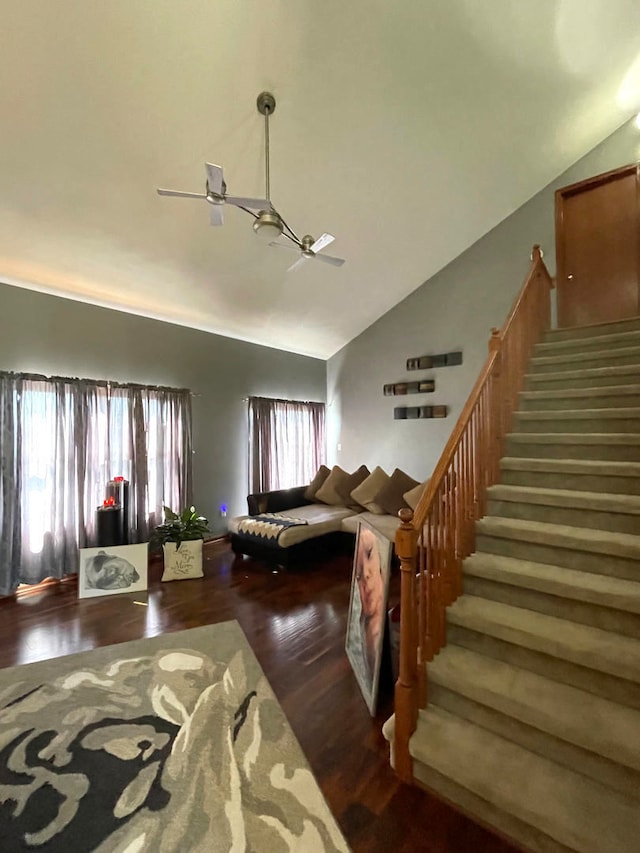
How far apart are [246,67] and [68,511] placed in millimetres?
4332

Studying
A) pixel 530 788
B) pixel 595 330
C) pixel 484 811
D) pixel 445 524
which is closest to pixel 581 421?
pixel 595 330

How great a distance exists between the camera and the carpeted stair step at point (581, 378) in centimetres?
304

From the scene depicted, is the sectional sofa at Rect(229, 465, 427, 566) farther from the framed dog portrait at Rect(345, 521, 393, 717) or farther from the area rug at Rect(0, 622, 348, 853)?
the area rug at Rect(0, 622, 348, 853)

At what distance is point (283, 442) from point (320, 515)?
181 centimetres

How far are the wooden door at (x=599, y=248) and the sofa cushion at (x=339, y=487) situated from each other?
3.53m

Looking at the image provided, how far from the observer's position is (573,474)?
2.55 m

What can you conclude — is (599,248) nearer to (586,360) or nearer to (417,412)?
(586,360)

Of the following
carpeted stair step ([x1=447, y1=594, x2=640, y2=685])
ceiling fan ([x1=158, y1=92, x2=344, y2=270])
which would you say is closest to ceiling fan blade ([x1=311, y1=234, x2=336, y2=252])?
ceiling fan ([x1=158, y1=92, x2=344, y2=270])

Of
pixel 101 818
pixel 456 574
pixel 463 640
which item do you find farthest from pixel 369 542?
pixel 101 818

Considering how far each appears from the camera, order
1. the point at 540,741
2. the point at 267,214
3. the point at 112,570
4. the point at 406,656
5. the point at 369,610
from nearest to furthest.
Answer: the point at 540,741 → the point at 406,656 → the point at 369,610 → the point at 267,214 → the point at 112,570

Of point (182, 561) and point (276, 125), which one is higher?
point (276, 125)

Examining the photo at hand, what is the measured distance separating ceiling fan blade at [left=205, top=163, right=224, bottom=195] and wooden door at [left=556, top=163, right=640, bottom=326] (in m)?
4.51

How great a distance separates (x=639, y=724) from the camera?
4.88 ft

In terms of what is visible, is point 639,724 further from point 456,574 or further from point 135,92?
point 135,92
